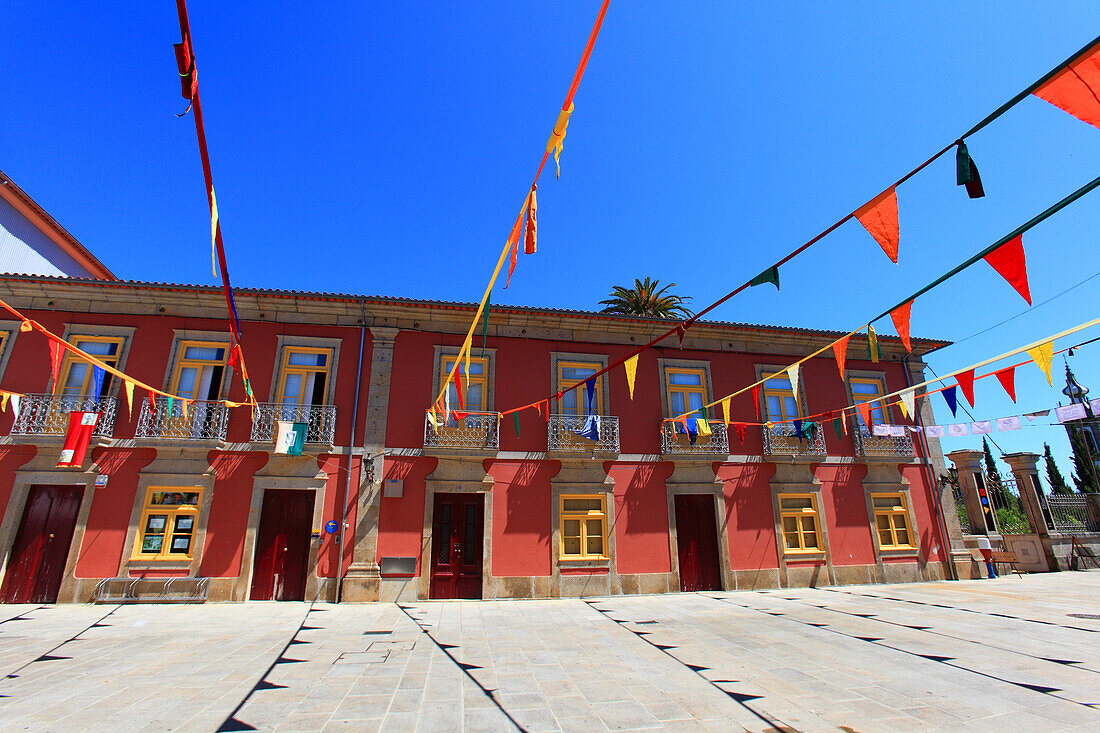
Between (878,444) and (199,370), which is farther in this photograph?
(878,444)

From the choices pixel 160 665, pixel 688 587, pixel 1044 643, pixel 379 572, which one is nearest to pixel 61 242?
pixel 379 572

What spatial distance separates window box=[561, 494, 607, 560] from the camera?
11883mm

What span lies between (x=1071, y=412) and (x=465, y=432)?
45.9 feet

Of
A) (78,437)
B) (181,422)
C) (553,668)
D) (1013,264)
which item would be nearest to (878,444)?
(1013,264)

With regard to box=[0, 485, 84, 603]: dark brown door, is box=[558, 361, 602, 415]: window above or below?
above

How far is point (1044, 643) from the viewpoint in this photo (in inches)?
261

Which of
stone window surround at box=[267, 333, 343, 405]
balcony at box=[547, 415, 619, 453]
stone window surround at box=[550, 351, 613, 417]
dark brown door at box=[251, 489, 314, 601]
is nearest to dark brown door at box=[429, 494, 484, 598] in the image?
balcony at box=[547, 415, 619, 453]

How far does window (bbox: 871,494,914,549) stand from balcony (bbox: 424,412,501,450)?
11.1 metres

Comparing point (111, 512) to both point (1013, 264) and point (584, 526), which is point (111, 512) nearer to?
point (584, 526)

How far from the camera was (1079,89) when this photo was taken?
313 centimetres

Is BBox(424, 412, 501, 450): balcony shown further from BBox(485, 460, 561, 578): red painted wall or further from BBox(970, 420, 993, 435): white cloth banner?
BBox(970, 420, 993, 435): white cloth banner

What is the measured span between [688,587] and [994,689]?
25.4 feet

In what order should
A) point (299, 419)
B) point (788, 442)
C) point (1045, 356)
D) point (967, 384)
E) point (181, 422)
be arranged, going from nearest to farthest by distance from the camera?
point (1045, 356)
point (967, 384)
point (181, 422)
point (299, 419)
point (788, 442)

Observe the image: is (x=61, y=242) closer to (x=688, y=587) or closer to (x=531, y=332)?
(x=531, y=332)
